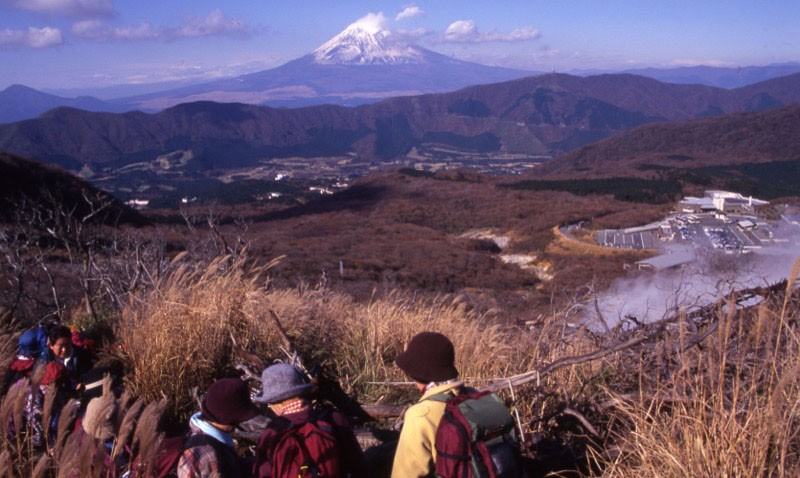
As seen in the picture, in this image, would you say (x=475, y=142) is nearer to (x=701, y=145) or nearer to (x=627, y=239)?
(x=701, y=145)

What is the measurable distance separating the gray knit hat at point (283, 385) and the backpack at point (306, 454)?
23cm

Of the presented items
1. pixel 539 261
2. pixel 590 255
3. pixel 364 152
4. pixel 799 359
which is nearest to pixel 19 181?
pixel 539 261

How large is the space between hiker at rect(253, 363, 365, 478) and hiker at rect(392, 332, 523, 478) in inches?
8.7

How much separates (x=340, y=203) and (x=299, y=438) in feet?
215

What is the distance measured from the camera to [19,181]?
132 ft

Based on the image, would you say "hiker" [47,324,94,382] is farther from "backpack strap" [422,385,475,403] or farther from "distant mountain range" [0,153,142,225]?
"distant mountain range" [0,153,142,225]

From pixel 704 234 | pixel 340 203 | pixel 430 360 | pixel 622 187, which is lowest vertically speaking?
pixel 340 203

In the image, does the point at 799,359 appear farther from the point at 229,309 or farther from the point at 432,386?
the point at 229,309

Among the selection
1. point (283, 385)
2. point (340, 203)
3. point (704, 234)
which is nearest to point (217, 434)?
point (283, 385)

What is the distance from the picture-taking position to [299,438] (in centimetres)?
230

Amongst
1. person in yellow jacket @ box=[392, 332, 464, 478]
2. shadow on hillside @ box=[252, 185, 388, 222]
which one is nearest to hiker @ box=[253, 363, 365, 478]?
person in yellow jacket @ box=[392, 332, 464, 478]

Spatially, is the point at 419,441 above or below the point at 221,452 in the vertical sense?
above

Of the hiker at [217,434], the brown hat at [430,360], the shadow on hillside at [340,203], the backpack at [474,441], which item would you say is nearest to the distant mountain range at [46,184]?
the shadow on hillside at [340,203]

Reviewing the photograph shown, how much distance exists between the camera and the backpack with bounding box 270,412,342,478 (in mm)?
2258
